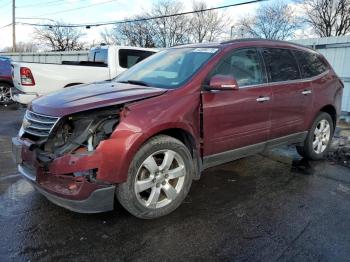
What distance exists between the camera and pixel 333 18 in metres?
51.1

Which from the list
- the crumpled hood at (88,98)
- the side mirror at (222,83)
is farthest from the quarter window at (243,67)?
the crumpled hood at (88,98)

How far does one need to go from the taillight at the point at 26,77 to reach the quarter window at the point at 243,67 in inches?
223

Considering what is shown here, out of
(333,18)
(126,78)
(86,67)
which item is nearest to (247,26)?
(333,18)

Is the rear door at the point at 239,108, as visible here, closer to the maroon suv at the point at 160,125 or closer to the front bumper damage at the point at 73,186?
the maroon suv at the point at 160,125

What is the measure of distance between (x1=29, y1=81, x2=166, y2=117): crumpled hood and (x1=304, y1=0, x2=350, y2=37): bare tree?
51209 millimetres

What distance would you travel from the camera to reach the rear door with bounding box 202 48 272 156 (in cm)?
397

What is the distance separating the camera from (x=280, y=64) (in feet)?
16.1

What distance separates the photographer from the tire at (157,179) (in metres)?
3.38

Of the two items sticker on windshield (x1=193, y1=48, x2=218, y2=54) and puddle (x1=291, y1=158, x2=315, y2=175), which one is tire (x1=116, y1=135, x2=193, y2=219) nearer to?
sticker on windshield (x1=193, y1=48, x2=218, y2=54)

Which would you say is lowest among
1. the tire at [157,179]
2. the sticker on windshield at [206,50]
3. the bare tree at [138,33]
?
the tire at [157,179]

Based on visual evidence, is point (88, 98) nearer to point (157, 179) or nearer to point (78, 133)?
point (78, 133)

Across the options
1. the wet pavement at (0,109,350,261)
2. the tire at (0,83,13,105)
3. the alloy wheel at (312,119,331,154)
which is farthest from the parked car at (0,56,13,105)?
the alloy wheel at (312,119,331,154)

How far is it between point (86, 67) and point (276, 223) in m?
6.57

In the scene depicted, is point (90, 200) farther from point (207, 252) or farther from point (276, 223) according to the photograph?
point (276, 223)
